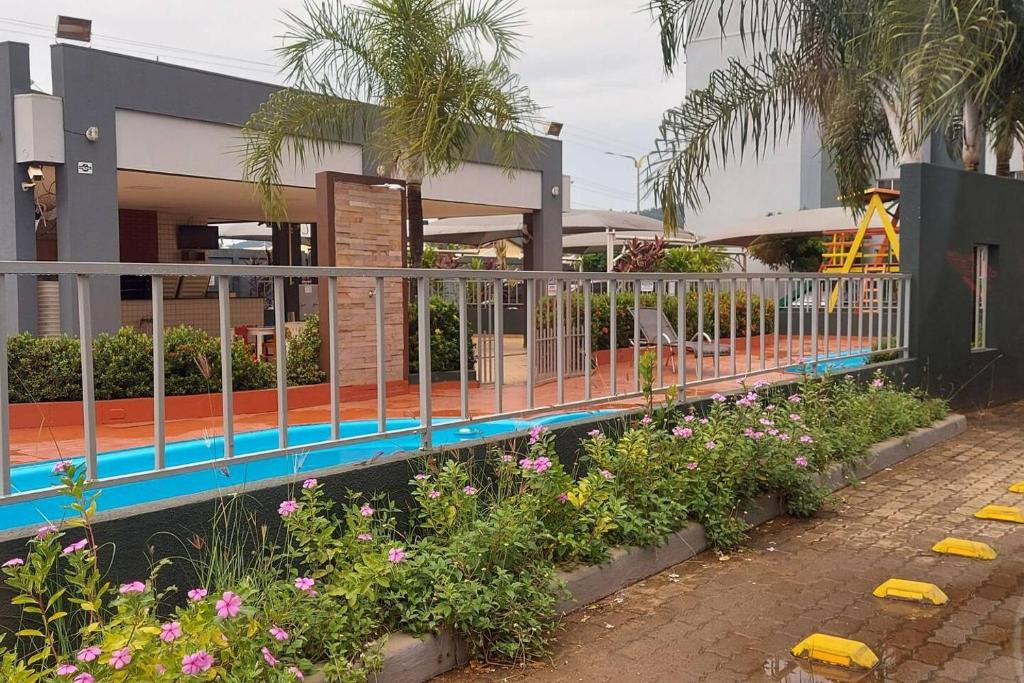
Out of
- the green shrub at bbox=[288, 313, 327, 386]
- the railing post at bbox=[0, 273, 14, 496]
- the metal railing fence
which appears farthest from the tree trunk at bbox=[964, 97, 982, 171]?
the railing post at bbox=[0, 273, 14, 496]

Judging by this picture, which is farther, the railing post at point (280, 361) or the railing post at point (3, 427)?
the railing post at point (280, 361)

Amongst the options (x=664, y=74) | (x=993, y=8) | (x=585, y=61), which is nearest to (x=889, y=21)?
(x=993, y=8)

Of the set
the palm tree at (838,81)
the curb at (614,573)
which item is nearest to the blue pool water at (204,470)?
the curb at (614,573)

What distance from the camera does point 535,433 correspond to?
4.95m

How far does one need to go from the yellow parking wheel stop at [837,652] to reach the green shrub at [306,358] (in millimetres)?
6567

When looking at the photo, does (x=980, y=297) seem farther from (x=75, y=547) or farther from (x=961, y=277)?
(x=75, y=547)

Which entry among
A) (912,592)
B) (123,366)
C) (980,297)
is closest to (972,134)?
(980,297)

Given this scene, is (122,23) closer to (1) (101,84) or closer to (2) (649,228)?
(1) (101,84)

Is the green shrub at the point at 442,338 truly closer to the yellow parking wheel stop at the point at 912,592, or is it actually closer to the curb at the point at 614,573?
the curb at the point at 614,573

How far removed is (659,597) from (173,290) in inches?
499

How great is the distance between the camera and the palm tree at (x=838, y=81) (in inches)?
362

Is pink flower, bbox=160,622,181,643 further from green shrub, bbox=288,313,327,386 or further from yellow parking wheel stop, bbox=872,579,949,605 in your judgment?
green shrub, bbox=288,313,327,386

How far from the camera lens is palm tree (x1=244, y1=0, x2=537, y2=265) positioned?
10117 millimetres

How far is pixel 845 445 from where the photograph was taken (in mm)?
7148
